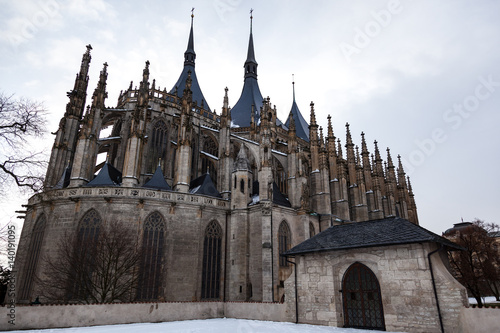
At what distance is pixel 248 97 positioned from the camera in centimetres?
4525

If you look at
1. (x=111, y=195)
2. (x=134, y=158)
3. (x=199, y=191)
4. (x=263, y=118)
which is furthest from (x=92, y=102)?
(x=263, y=118)

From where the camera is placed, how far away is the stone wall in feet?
33.3

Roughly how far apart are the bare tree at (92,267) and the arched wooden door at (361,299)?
428 inches

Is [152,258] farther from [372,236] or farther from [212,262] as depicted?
[372,236]

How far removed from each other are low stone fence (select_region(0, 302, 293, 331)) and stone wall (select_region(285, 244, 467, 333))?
162 centimetres

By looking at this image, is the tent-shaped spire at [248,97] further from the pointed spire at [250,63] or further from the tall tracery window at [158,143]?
the tall tracery window at [158,143]

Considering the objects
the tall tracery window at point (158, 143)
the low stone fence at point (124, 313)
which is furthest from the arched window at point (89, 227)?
the tall tracery window at point (158, 143)

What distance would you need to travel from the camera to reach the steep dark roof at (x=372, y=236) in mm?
11047

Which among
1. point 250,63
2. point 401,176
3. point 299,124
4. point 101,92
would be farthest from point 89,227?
point 401,176

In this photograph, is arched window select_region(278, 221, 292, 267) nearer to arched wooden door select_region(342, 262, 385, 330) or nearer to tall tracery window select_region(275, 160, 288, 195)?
tall tracery window select_region(275, 160, 288, 195)

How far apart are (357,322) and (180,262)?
1152cm

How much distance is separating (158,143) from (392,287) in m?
22.4

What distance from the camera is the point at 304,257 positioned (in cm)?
1382

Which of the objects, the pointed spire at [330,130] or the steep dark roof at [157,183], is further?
the pointed spire at [330,130]
